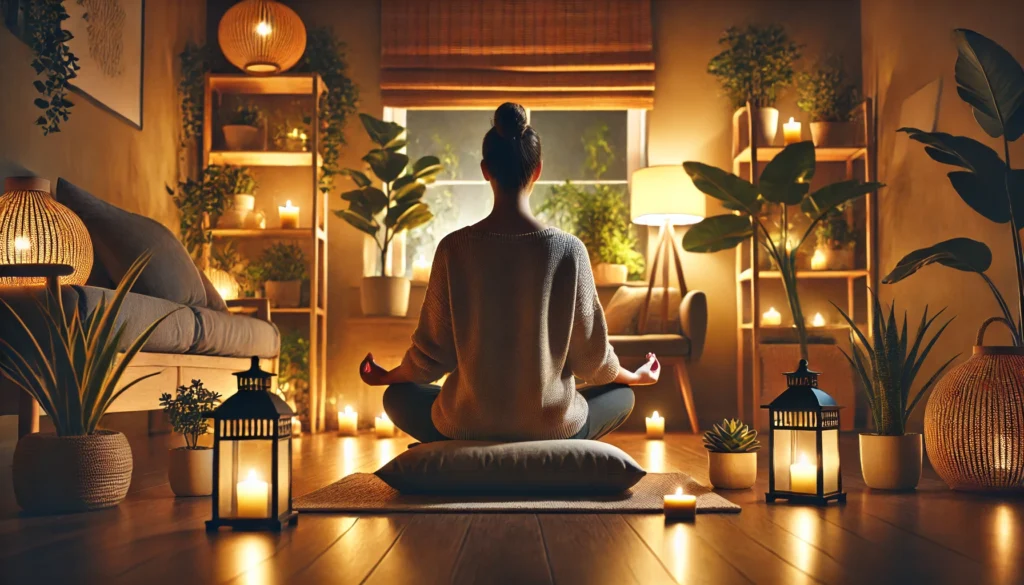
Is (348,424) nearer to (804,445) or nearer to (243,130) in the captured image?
(243,130)

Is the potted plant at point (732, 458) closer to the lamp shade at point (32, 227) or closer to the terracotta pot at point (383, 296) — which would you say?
the lamp shade at point (32, 227)

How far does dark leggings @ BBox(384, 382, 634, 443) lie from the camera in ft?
8.00

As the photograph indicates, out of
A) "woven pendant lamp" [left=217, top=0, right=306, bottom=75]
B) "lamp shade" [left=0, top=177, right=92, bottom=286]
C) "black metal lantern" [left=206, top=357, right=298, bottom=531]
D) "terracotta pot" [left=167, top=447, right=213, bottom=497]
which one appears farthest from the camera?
"woven pendant lamp" [left=217, top=0, right=306, bottom=75]

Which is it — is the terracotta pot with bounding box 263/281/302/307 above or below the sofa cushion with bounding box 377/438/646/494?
above

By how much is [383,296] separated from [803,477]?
3.30 meters

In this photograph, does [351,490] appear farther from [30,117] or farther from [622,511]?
[30,117]

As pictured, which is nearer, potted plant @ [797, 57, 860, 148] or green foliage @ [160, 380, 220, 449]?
green foliage @ [160, 380, 220, 449]

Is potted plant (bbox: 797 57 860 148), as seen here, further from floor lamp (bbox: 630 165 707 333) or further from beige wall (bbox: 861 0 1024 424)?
floor lamp (bbox: 630 165 707 333)

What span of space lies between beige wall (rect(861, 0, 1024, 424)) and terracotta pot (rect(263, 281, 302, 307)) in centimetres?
308

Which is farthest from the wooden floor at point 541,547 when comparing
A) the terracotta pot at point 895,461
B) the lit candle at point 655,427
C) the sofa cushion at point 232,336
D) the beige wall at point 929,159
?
the lit candle at point 655,427

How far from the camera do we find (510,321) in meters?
2.21

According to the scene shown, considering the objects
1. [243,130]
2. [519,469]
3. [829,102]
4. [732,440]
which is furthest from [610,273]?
[519,469]

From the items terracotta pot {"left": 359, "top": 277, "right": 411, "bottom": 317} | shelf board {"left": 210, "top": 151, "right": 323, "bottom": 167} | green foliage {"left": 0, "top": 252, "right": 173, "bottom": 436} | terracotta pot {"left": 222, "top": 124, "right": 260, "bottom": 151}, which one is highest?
terracotta pot {"left": 222, "top": 124, "right": 260, "bottom": 151}

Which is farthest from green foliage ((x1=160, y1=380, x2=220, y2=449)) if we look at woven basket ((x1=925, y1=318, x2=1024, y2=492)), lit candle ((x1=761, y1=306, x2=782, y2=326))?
lit candle ((x1=761, y1=306, x2=782, y2=326))
